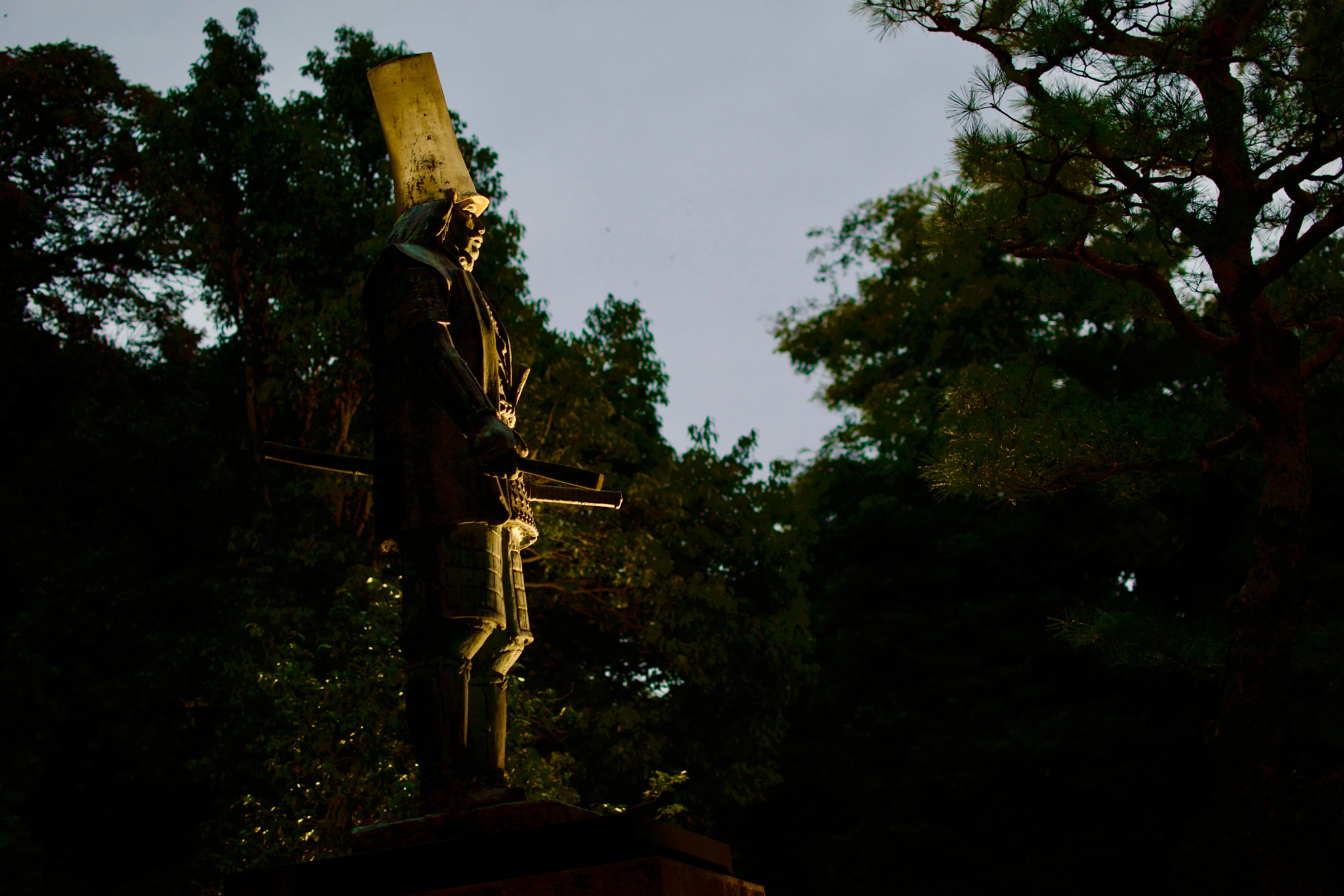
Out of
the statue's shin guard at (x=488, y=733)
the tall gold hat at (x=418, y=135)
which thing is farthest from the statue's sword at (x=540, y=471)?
the tall gold hat at (x=418, y=135)

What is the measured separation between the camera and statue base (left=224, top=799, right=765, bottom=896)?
291 centimetres

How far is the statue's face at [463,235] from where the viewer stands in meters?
3.86

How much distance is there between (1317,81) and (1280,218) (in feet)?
2.85

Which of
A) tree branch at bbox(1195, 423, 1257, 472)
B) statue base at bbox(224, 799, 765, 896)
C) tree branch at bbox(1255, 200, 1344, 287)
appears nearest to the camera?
statue base at bbox(224, 799, 765, 896)

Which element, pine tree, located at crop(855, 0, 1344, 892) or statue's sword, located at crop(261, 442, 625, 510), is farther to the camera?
pine tree, located at crop(855, 0, 1344, 892)

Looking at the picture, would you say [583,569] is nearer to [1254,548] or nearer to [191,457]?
[191,457]

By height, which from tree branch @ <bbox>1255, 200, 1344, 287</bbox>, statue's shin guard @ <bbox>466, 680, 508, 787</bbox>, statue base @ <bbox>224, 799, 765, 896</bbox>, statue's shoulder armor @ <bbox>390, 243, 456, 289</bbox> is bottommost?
statue base @ <bbox>224, 799, 765, 896</bbox>

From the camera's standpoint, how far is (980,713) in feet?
47.5

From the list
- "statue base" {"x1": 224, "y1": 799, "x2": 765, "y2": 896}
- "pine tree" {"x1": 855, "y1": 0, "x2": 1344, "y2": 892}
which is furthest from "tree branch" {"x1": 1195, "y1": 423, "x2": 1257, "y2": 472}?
"statue base" {"x1": 224, "y1": 799, "x2": 765, "y2": 896}

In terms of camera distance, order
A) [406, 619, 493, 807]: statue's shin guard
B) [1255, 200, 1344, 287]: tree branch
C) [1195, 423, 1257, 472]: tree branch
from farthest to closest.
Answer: [1195, 423, 1257, 472]: tree branch
[1255, 200, 1344, 287]: tree branch
[406, 619, 493, 807]: statue's shin guard

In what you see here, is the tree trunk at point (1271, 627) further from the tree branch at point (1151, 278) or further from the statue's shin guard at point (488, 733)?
the statue's shin guard at point (488, 733)

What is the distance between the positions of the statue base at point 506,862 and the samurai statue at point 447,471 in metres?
0.12

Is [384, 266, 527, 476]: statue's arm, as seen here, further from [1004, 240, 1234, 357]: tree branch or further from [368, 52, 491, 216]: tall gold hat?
[1004, 240, 1234, 357]: tree branch

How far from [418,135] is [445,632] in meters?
1.67
